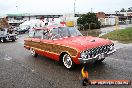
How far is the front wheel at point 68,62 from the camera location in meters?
8.57

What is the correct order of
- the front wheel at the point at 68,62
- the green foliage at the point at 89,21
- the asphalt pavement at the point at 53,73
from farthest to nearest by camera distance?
1. the green foliage at the point at 89,21
2. the front wheel at the point at 68,62
3. the asphalt pavement at the point at 53,73

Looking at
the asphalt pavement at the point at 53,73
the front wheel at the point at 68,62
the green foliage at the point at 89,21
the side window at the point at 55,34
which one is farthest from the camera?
the green foliage at the point at 89,21

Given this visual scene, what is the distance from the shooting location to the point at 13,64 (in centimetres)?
1060

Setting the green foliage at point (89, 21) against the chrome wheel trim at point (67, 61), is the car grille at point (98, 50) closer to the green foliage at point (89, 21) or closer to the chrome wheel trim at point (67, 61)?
the chrome wheel trim at point (67, 61)

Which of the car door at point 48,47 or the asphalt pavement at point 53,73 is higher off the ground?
the car door at point 48,47

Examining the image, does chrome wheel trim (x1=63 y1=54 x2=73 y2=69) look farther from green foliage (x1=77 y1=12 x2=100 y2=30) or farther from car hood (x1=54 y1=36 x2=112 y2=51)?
green foliage (x1=77 y1=12 x2=100 y2=30)

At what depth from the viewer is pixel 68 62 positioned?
8.80m

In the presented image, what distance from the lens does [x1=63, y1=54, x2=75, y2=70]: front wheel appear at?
28.1 feet

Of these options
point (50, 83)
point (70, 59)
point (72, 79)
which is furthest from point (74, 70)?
point (50, 83)

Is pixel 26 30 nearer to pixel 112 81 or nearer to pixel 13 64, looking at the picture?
pixel 13 64

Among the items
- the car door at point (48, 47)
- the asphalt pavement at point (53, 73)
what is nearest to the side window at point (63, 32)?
the car door at point (48, 47)

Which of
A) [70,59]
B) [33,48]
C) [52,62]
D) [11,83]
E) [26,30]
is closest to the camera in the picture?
[11,83]

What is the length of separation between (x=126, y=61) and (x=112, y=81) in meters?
3.14

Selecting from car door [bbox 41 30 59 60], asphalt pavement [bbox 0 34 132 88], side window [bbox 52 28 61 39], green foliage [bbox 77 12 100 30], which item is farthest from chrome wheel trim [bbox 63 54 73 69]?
green foliage [bbox 77 12 100 30]
